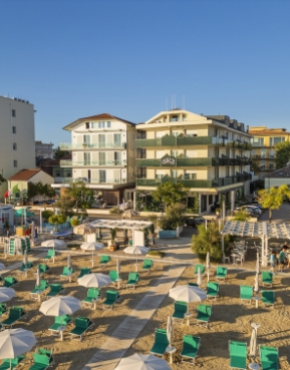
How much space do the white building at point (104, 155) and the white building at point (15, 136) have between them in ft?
35.2

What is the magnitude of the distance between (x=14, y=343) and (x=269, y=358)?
7390 mm

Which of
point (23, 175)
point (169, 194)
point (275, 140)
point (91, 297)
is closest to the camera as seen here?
point (91, 297)

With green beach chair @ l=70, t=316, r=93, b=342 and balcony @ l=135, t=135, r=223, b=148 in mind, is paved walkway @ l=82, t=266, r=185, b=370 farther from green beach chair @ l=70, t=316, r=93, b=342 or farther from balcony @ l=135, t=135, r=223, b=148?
balcony @ l=135, t=135, r=223, b=148

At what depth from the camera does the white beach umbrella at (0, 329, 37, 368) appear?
30.9ft

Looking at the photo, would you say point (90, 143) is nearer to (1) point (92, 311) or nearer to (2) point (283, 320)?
(1) point (92, 311)

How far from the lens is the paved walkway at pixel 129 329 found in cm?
1073

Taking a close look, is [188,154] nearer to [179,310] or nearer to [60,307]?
[179,310]

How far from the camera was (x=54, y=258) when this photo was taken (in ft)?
71.4

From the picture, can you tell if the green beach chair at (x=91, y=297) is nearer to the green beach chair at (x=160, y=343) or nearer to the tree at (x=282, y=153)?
the green beach chair at (x=160, y=343)

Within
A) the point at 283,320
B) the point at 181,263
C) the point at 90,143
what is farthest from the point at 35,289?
the point at 90,143

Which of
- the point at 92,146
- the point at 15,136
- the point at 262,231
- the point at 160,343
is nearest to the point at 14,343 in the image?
the point at 160,343

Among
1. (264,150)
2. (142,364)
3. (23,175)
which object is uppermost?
(264,150)

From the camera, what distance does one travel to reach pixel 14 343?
970 centimetres

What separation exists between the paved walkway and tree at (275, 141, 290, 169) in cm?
5138
